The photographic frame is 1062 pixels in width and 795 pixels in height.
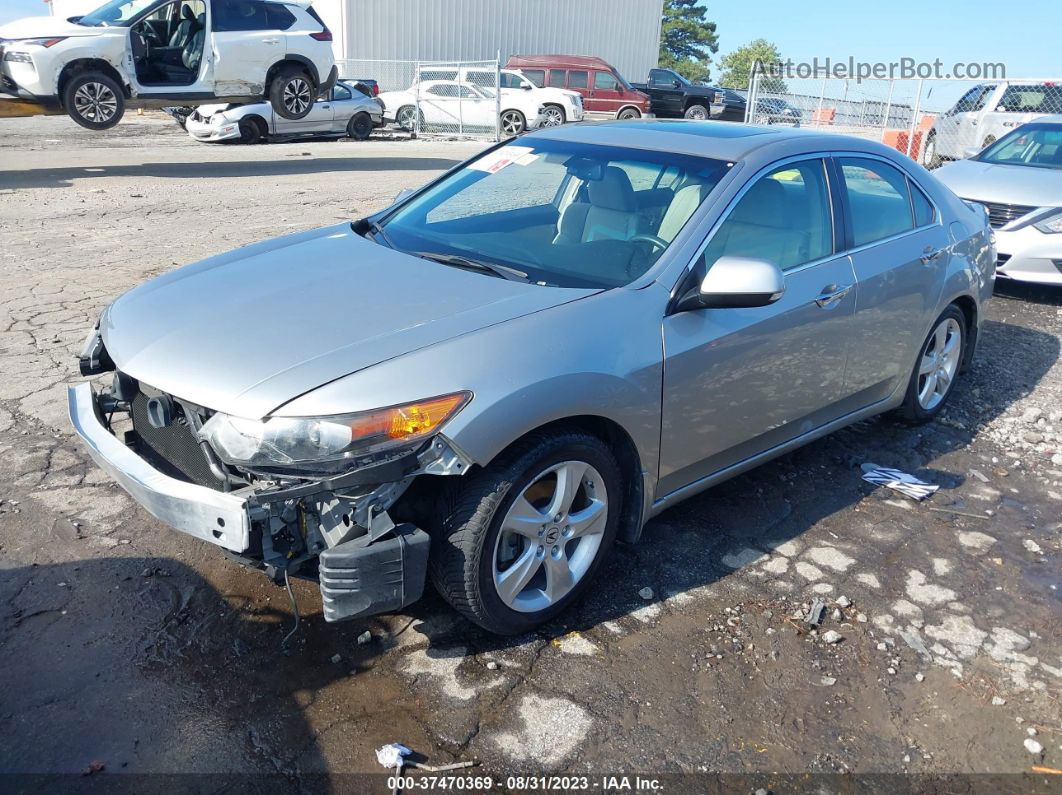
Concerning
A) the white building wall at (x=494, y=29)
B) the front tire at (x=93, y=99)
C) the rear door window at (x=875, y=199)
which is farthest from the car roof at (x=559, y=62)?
the rear door window at (x=875, y=199)

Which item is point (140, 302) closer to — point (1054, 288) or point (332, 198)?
point (332, 198)

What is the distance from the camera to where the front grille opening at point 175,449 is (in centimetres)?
285

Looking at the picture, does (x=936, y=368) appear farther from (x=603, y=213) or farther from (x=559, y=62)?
(x=559, y=62)

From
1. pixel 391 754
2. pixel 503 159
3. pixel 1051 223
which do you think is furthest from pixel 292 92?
pixel 391 754

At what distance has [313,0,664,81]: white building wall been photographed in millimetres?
33281

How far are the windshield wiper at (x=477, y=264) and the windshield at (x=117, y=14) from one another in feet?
36.1

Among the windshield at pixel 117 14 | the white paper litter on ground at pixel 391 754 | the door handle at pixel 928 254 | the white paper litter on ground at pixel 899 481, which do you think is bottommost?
the white paper litter on ground at pixel 391 754

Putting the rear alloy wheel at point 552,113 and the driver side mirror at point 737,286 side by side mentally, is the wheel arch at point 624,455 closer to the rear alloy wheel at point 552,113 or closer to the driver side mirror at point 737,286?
the driver side mirror at point 737,286

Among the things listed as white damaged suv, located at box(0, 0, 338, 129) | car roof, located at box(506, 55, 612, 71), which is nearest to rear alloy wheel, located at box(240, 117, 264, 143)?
white damaged suv, located at box(0, 0, 338, 129)

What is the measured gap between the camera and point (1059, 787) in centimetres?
264

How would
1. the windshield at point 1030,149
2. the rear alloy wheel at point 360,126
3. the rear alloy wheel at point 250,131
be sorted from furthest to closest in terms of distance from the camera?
the rear alloy wheel at point 360,126 → the rear alloy wheel at point 250,131 → the windshield at point 1030,149

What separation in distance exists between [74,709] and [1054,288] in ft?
30.2

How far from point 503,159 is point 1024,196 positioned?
242 inches

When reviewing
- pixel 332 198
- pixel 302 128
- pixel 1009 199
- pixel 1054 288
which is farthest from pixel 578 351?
pixel 302 128
